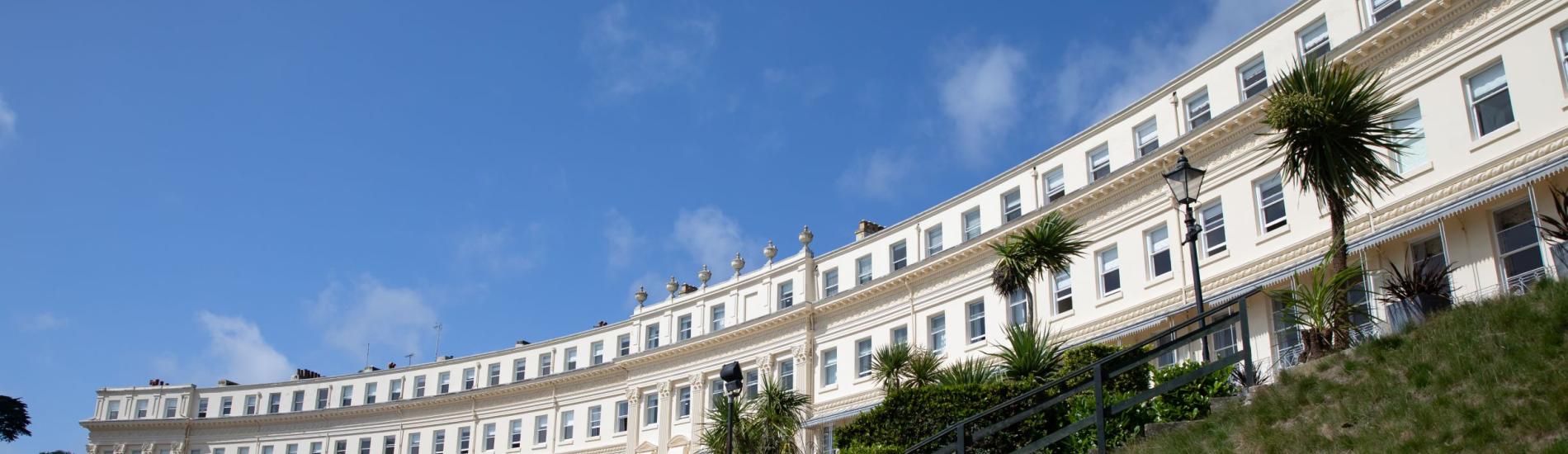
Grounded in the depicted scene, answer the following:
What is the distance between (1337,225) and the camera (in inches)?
778

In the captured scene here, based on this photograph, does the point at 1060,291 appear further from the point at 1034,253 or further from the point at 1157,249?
the point at 1034,253

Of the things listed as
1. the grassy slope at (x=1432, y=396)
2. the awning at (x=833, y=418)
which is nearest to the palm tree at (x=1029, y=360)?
the grassy slope at (x=1432, y=396)

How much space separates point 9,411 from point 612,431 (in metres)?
59.3

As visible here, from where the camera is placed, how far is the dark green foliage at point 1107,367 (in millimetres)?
23375

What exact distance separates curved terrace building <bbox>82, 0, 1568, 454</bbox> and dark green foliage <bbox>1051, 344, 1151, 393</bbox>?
2789mm

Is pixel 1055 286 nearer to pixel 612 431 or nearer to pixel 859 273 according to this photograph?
pixel 859 273

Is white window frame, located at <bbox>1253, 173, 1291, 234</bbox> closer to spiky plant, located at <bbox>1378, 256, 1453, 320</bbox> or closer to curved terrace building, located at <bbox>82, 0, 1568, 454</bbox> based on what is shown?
curved terrace building, located at <bbox>82, 0, 1568, 454</bbox>

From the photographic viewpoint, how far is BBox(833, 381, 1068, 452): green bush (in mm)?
20672

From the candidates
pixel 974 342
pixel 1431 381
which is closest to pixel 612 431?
pixel 974 342

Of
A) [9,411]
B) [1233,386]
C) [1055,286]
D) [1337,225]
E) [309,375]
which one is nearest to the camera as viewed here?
[1233,386]

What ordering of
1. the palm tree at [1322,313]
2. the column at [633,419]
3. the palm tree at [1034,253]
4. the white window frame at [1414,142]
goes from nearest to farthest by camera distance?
1. the palm tree at [1322,313]
2. the white window frame at [1414,142]
3. the palm tree at [1034,253]
4. the column at [633,419]

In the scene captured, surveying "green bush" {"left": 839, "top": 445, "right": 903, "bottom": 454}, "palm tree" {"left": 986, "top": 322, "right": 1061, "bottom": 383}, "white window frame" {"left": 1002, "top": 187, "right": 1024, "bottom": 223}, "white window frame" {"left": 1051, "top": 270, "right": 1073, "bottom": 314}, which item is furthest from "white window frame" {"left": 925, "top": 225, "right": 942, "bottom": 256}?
"green bush" {"left": 839, "top": 445, "right": 903, "bottom": 454}

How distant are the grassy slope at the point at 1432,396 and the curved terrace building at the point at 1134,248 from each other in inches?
90.6

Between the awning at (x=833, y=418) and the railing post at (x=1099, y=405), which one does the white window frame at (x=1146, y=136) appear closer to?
the awning at (x=833, y=418)
